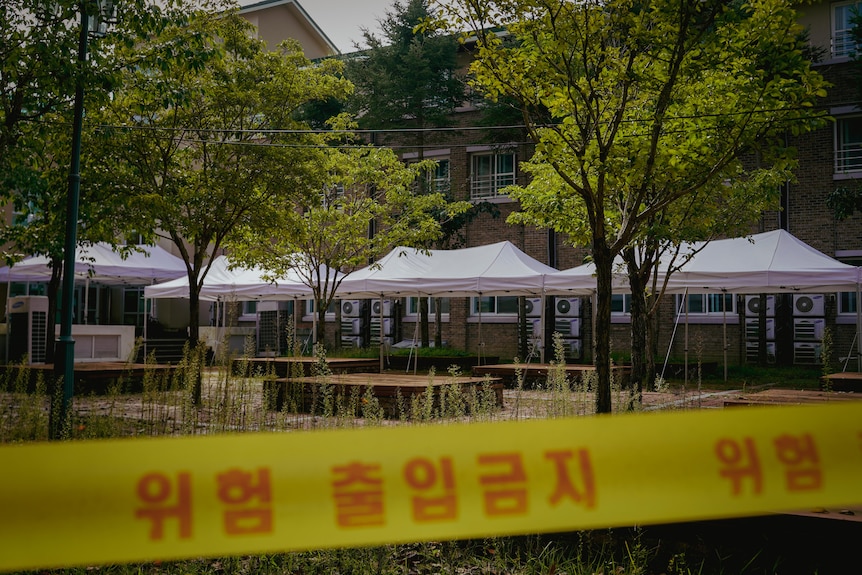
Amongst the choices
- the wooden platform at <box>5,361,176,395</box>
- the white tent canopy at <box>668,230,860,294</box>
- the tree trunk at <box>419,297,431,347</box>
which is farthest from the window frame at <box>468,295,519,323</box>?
the wooden platform at <box>5,361,176,395</box>

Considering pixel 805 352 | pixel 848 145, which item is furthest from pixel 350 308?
pixel 848 145

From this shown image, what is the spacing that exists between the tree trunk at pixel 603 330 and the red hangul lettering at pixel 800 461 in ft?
11.0

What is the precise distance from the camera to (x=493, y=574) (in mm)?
4316

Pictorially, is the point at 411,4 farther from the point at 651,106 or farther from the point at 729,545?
the point at 729,545

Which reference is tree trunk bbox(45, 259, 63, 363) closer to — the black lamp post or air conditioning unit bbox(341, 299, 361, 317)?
the black lamp post

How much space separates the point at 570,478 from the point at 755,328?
21.6m

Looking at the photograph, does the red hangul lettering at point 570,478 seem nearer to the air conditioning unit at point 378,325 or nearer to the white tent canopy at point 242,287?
the white tent canopy at point 242,287

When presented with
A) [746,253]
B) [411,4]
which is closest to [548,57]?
[746,253]

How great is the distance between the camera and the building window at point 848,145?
21578 mm

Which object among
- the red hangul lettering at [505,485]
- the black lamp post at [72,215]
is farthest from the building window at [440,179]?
the red hangul lettering at [505,485]

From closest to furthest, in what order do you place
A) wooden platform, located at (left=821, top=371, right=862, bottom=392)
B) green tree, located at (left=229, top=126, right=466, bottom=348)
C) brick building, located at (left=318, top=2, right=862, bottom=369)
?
Answer: wooden platform, located at (left=821, top=371, right=862, bottom=392) < green tree, located at (left=229, top=126, right=466, bottom=348) < brick building, located at (left=318, top=2, right=862, bottom=369)

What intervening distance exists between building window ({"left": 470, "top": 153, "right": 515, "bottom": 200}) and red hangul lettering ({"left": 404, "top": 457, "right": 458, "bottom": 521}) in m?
23.8

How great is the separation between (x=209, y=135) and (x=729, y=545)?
1042 cm

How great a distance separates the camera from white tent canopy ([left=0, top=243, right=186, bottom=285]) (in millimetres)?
20000
